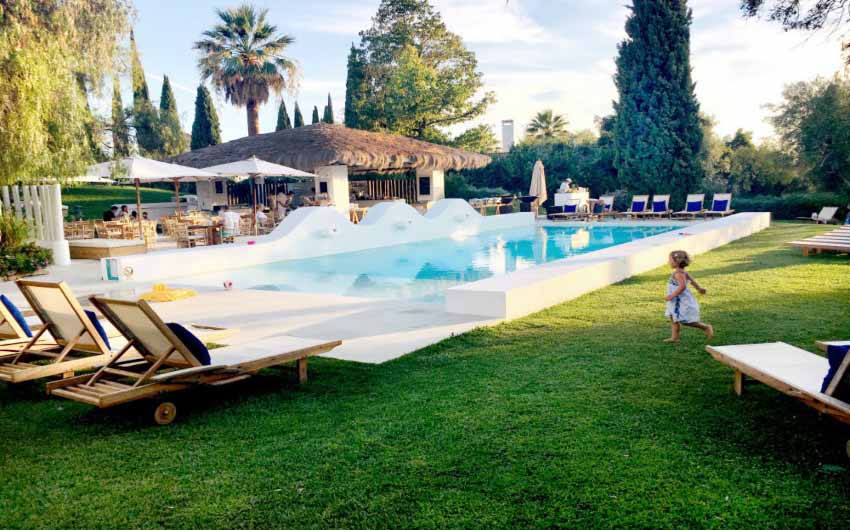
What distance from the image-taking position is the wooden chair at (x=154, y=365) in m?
4.19

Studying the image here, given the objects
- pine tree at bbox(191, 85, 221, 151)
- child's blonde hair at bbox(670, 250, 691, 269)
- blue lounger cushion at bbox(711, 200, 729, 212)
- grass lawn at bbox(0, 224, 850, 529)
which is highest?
pine tree at bbox(191, 85, 221, 151)

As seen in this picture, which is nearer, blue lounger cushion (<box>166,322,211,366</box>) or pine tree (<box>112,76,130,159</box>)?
blue lounger cushion (<box>166,322,211,366</box>)

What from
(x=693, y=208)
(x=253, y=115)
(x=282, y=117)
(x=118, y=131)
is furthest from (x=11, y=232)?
(x=282, y=117)

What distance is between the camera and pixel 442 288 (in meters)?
11.2

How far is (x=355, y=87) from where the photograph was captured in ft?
118

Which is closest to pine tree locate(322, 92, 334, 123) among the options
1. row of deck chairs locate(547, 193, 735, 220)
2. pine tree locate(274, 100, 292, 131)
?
pine tree locate(274, 100, 292, 131)

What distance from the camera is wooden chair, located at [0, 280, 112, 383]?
4.80 m

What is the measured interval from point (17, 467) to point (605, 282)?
25.4ft

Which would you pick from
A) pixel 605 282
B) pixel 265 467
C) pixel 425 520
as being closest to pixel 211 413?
pixel 265 467

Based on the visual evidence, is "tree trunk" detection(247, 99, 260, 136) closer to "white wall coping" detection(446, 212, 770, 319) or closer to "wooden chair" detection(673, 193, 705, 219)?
"wooden chair" detection(673, 193, 705, 219)

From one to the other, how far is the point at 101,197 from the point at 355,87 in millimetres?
13906

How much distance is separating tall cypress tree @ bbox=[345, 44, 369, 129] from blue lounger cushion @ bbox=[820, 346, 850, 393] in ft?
107

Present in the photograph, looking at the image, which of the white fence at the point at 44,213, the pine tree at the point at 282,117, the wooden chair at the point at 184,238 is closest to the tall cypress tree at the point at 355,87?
the pine tree at the point at 282,117

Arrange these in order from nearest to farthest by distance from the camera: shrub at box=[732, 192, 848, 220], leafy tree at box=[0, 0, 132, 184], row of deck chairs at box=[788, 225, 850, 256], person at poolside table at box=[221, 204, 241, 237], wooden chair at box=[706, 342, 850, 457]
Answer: wooden chair at box=[706, 342, 850, 457] < leafy tree at box=[0, 0, 132, 184] < row of deck chairs at box=[788, 225, 850, 256] < person at poolside table at box=[221, 204, 241, 237] < shrub at box=[732, 192, 848, 220]
